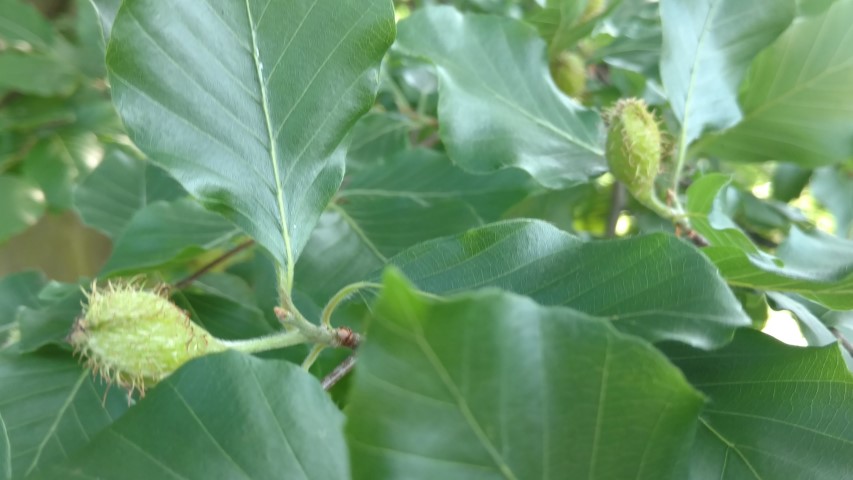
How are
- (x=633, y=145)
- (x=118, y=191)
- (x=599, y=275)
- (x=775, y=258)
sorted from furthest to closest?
1. (x=118, y=191)
2. (x=633, y=145)
3. (x=775, y=258)
4. (x=599, y=275)

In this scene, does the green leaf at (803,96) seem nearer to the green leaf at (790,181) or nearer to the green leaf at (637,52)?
the green leaf at (637,52)

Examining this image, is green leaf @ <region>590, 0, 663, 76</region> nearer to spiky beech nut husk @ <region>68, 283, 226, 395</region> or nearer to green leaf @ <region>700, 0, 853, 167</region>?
green leaf @ <region>700, 0, 853, 167</region>

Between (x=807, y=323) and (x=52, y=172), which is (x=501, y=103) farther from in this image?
(x=52, y=172)

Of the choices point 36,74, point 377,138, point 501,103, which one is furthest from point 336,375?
point 36,74

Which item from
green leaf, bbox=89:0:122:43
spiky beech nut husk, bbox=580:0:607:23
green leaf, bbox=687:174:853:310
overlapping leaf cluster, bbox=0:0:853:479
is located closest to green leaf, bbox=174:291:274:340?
overlapping leaf cluster, bbox=0:0:853:479

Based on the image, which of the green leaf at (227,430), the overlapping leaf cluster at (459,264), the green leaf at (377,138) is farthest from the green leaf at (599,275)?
the green leaf at (377,138)

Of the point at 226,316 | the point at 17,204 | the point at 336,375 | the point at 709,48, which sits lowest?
the point at 17,204

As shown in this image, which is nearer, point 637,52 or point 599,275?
point 599,275
